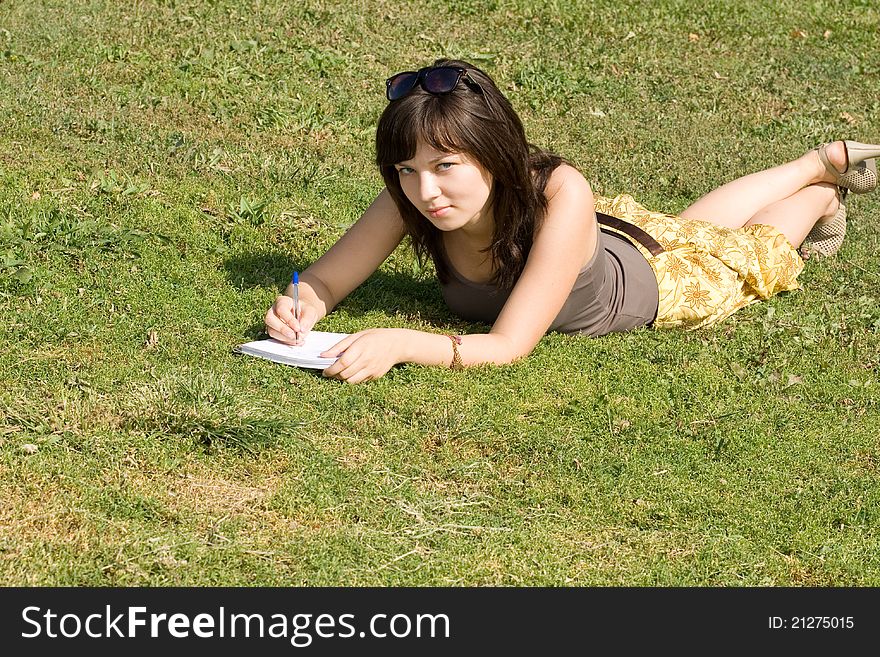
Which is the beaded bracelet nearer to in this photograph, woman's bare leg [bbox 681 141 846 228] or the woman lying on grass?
the woman lying on grass

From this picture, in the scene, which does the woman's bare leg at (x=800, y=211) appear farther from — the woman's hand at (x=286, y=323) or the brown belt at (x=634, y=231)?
the woman's hand at (x=286, y=323)

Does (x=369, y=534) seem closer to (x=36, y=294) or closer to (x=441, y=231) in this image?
(x=441, y=231)

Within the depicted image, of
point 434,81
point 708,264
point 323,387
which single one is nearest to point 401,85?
point 434,81

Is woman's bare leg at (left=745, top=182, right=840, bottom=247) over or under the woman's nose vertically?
over

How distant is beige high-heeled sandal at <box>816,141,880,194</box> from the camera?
5.83 metres

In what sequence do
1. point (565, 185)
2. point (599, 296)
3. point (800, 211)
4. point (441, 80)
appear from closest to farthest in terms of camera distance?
point (441, 80)
point (565, 185)
point (599, 296)
point (800, 211)

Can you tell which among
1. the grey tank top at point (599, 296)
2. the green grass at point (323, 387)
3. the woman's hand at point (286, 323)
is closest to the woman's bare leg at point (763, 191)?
the green grass at point (323, 387)

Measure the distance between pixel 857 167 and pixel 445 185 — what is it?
2.71 m

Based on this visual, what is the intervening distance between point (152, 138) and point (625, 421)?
11.8 feet

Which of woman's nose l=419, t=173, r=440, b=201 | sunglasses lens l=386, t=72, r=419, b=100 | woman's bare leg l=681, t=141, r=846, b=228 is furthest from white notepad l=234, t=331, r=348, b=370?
woman's bare leg l=681, t=141, r=846, b=228

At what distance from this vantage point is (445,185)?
4.19 metres

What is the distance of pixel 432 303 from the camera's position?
17.2 feet

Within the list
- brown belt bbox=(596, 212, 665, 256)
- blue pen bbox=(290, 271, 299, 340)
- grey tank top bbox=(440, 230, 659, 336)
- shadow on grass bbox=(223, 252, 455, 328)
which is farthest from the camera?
brown belt bbox=(596, 212, 665, 256)

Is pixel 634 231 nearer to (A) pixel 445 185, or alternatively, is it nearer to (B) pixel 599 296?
(B) pixel 599 296
